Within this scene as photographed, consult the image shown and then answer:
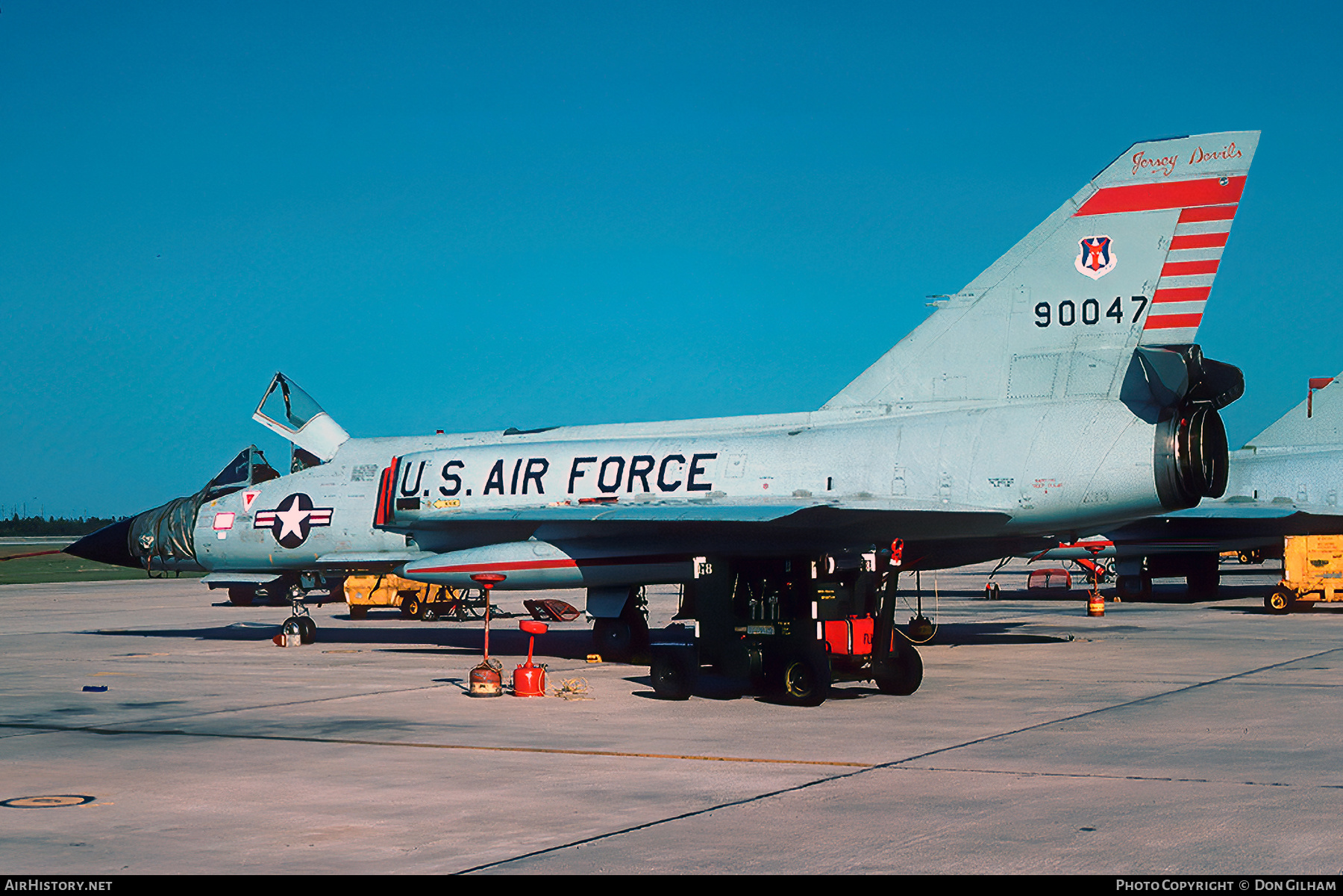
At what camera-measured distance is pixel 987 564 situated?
58938 millimetres

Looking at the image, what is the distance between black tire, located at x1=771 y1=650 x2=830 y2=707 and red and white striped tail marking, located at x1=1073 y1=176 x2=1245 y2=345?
5066 millimetres

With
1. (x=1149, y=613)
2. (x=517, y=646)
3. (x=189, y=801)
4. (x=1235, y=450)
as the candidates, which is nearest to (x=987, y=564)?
(x=1235, y=450)

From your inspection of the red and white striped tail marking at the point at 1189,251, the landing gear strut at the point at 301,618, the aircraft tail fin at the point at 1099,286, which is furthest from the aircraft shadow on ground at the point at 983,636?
the landing gear strut at the point at 301,618

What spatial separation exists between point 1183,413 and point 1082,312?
65.1 inches

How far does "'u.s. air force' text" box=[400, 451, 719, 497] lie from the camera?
16.0 m

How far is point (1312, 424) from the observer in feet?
97.3

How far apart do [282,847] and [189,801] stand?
159 cm

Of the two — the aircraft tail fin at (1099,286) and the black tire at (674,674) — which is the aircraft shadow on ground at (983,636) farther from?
the black tire at (674,674)

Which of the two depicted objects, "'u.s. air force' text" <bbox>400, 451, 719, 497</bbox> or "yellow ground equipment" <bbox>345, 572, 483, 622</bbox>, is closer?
"'u.s. air force' text" <bbox>400, 451, 719, 497</bbox>

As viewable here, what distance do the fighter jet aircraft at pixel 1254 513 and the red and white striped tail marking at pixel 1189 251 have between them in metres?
14.8

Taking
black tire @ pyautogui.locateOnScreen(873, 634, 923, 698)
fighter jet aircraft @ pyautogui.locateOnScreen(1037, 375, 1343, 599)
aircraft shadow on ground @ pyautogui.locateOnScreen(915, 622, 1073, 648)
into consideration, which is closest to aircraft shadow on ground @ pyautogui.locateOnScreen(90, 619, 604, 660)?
aircraft shadow on ground @ pyautogui.locateOnScreen(915, 622, 1073, 648)

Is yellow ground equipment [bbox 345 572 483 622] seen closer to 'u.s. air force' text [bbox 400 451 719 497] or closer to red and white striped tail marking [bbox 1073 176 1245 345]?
'u.s. air force' text [bbox 400 451 719 497]

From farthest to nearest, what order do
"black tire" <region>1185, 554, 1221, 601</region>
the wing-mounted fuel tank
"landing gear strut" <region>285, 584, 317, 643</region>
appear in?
"black tire" <region>1185, 554, 1221, 601</region> < "landing gear strut" <region>285, 584, 317, 643</region> < the wing-mounted fuel tank

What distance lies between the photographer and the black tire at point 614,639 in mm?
17766
